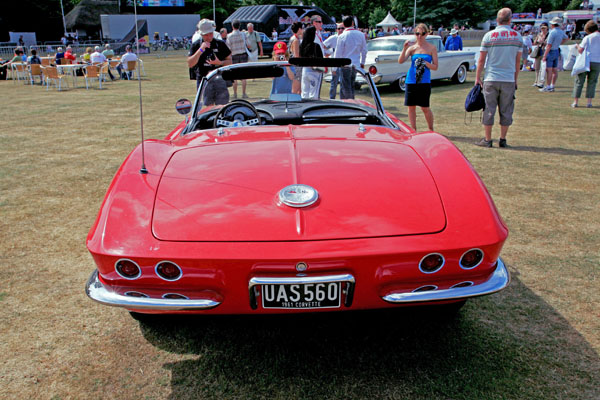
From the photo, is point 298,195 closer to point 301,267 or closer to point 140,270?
point 301,267

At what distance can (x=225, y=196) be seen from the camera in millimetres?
2197

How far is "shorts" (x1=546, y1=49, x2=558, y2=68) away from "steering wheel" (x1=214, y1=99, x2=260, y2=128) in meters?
10.4

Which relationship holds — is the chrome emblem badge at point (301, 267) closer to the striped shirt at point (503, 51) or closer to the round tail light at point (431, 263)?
the round tail light at point (431, 263)

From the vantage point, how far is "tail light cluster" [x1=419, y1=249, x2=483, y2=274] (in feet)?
6.48

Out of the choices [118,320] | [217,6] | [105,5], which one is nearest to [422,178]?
[118,320]

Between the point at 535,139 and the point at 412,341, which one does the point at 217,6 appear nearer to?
the point at 535,139

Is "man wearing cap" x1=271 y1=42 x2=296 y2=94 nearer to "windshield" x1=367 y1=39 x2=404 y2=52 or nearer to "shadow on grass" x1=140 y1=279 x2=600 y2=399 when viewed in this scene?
"shadow on grass" x1=140 y1=279 x2=600 y2=399

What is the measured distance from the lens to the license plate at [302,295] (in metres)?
1.93

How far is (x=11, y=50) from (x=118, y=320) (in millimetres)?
36356

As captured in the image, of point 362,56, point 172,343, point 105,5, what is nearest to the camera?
point 172,343

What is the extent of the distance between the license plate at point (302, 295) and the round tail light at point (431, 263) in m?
0.36

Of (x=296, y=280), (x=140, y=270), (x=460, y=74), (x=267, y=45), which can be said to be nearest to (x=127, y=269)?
(x=140, y=270)

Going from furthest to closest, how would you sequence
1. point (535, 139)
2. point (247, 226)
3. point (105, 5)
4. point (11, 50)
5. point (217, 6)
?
point (105, 5)
point (217, 6)
point (11, 50)
point (535, 139)
point (247, 226)

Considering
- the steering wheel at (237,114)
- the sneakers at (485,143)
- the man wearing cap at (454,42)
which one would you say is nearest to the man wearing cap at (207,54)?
the sneakers at (485,143)
